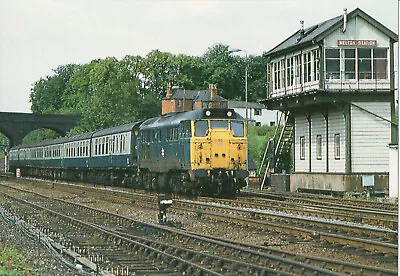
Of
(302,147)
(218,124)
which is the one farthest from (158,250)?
(302,147)

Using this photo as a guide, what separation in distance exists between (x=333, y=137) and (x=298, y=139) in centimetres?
391

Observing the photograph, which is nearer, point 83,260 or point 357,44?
point 83,260

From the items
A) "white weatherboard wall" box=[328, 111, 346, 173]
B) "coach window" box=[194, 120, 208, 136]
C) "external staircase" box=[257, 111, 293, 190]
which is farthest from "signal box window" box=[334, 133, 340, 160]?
"coach window" box=[194, 120, 208, 136]

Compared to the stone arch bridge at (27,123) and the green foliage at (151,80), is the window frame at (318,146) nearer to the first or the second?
the green foliage at (151,80)

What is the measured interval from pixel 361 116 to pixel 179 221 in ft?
52.3

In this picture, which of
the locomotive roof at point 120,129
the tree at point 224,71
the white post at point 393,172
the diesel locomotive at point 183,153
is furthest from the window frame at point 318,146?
the tree at point 224,71

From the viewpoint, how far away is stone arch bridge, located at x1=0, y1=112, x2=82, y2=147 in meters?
86.7

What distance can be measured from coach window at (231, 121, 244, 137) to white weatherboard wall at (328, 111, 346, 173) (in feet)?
24.5

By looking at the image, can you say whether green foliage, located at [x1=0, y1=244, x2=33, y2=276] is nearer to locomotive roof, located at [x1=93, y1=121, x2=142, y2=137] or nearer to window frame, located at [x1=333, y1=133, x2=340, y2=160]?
locomotive roof, located at [x1=93, y1=121, x2=142, y2=137]

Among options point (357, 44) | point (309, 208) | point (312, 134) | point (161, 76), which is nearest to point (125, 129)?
point (312, 134)

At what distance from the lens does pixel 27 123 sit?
293ft

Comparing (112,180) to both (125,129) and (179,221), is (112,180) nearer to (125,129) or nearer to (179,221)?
(125,129)

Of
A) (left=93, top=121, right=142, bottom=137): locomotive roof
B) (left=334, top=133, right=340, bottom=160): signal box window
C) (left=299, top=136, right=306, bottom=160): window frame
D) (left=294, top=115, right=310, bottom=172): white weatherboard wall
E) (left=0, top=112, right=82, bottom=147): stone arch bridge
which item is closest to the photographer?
(left=334, top=133, right=340, bottom=160): signal box window

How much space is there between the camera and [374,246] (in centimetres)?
1291
